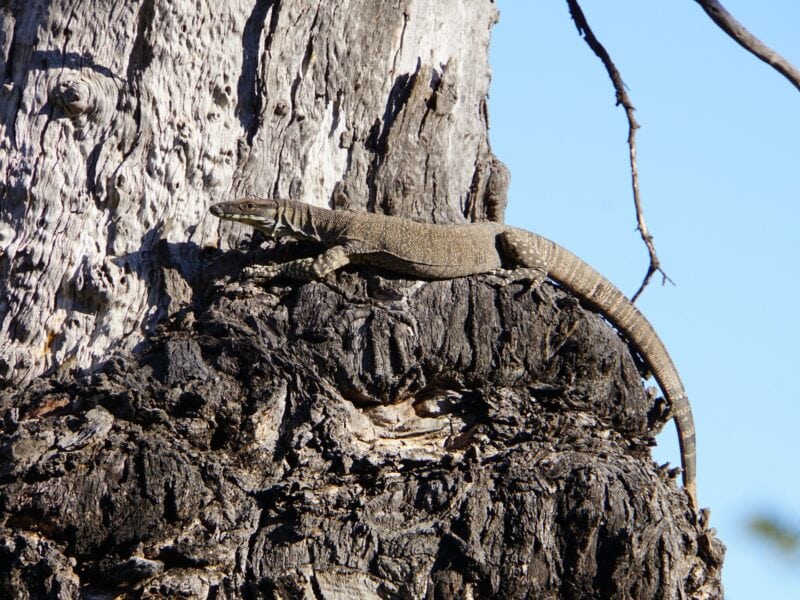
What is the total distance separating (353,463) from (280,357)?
1.67 feet

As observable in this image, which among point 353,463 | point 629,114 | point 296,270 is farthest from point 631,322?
point 353,463

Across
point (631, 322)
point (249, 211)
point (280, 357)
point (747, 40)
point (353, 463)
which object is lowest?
point (353, 463)

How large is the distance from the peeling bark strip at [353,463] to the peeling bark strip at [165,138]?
0.38 m

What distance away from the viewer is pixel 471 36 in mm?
5785

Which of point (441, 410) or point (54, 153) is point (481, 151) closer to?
point (441, 410)

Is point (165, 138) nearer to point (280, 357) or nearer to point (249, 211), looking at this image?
point (249, 211)

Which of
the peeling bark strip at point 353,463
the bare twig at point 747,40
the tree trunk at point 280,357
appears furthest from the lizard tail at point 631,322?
the bare twig at point 747,40

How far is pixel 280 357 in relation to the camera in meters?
4.27

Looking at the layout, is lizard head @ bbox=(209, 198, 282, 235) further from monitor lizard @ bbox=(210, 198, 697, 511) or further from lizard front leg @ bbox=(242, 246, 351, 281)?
lizard front leg @ bbox=(242, 246, 351, 281)

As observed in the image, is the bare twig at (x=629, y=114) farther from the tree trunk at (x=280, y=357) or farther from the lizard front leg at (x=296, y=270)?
the lizard front leg at (x=296, y=270)

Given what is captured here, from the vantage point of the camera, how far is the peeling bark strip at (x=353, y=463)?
388 centimetres

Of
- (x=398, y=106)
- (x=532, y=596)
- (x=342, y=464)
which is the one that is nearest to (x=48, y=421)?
(x=342, y=464)

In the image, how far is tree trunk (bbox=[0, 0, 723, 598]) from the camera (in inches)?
154

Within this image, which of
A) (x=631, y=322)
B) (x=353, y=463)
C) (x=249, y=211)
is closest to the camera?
(x=353, y=463)
